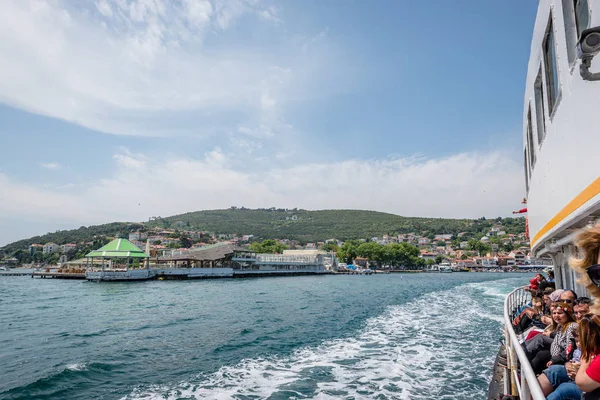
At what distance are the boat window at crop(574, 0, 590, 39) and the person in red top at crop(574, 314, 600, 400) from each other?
2162 millimetres

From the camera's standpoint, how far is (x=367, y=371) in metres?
9.08

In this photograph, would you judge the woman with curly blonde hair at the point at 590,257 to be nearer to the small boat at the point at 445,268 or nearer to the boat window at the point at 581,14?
the boat window at the point at 581,14

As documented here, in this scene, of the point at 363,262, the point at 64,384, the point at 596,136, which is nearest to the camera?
the point at 596,136

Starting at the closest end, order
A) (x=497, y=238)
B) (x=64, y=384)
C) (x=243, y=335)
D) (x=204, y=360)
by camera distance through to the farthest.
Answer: (x=64, y=384) < (x=204, y=360) < (x=243, y=335) < (x=497, y=238)

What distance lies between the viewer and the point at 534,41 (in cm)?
529

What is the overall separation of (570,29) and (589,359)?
2561mm

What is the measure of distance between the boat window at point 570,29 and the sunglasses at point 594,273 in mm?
Answer: 2009

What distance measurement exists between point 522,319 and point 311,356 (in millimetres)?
5531

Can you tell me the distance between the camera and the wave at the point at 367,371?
761 centimetres

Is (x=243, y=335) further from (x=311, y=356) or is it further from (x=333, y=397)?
(x=333, y=397)

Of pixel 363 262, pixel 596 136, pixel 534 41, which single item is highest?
pixel 534 41

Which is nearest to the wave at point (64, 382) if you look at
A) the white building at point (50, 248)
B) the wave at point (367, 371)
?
the wave at point (367, 371)

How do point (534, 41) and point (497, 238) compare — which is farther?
point (497, 238)

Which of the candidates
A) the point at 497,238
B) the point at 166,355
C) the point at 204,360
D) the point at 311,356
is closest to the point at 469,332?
the point at 311,356
